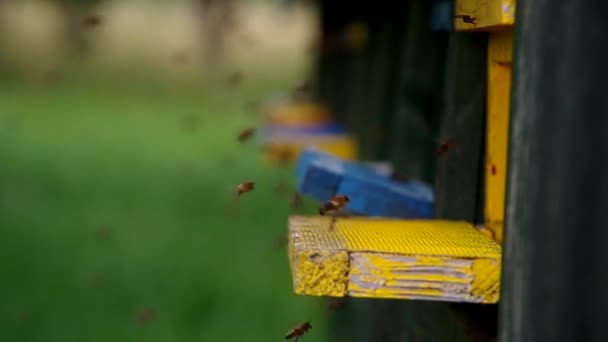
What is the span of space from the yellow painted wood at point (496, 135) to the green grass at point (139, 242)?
3416 millimetres

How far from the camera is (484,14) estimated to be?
1.83 meters

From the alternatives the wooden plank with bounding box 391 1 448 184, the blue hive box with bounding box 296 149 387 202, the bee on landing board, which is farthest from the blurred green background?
the bee on landing board

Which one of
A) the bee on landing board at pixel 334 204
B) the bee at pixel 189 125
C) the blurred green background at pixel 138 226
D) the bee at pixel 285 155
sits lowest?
the bee at pixel 189 125

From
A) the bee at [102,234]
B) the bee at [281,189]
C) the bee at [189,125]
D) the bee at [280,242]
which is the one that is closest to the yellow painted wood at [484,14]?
the bee at [280,242]

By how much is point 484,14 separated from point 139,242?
589 centimetres

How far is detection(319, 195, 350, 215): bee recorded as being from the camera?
2215mm

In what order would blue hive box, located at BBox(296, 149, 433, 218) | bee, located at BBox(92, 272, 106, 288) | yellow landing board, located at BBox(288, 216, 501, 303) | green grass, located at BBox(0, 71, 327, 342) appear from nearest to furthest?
yellow landing board, located at BBox(288, 216, 501, 303) < blue hive box, located at BBox(296, 149, 433, 218) < green grass, located at BBox(0, 71, 327, 342) < bee, located at BBox(92, 272, 106, 288)

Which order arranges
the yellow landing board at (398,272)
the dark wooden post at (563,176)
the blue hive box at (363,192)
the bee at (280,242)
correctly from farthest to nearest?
the bee at (280,242) → the blue hive box at (363,192) → the yellow landing board at (398,272) → the dark wooden post at (563,176)

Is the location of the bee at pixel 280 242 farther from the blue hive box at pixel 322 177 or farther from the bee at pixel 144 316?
the blue hive box at pixel 322 177

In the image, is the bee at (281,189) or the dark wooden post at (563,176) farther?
the bee at (281,189)

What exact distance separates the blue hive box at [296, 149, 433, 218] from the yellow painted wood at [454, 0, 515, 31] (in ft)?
1.43

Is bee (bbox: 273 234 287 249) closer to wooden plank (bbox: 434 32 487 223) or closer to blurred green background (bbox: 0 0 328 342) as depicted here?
blurred green background (bbox: 0 0 328 342)

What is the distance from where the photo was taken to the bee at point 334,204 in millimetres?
2215

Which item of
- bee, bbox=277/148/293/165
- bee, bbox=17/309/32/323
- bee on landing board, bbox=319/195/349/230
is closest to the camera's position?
bee on landing board, bbox=319/195/349/230
